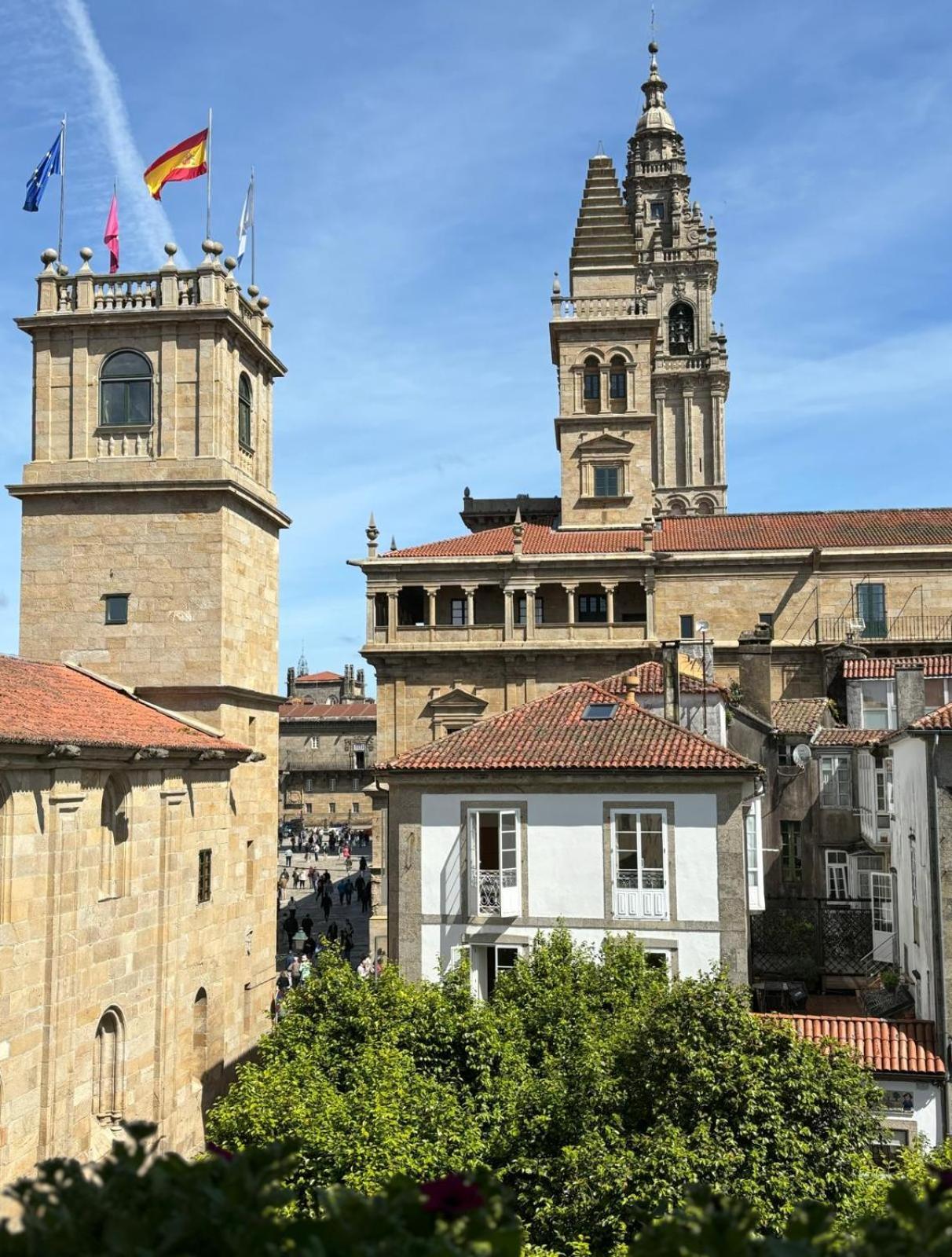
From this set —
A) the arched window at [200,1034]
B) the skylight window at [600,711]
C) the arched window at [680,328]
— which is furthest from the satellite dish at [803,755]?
the arched window at [680,328]

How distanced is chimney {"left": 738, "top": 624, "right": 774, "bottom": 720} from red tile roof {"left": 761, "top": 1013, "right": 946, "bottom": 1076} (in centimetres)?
1981

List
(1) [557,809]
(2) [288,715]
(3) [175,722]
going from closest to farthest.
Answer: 1. (1) [557,809]
2. (3) [175,722]
3. (2) [288,715]

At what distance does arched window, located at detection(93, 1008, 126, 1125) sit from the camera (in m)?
21.1

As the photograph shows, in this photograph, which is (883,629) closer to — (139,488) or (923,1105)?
(923,1105)

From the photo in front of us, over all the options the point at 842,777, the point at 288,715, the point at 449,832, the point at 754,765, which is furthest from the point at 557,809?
the point at 288,715

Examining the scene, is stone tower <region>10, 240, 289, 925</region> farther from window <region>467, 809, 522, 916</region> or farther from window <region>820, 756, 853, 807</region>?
window <region>820, 756, 853, 807</region>

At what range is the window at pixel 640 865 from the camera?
869 inches

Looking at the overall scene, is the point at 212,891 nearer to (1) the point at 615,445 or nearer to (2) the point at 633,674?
(2) the point at 633,674

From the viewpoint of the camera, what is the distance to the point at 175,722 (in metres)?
26.3

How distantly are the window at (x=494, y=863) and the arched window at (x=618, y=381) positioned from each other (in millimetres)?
39957

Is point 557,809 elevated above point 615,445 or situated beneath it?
situated beneath

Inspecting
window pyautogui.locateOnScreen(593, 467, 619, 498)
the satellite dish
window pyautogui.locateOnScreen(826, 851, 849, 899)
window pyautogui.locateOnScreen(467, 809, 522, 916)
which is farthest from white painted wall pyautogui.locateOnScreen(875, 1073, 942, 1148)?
window pyautogui.locateOnScreen(593, 467, 619, 498)

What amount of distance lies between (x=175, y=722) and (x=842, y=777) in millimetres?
20164

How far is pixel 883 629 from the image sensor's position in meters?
49.6
